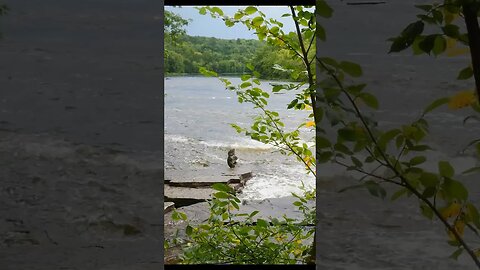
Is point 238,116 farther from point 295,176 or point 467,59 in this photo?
point 467,59

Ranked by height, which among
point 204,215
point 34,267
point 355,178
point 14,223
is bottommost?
point 204,215

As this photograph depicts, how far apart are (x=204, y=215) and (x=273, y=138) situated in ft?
3.88

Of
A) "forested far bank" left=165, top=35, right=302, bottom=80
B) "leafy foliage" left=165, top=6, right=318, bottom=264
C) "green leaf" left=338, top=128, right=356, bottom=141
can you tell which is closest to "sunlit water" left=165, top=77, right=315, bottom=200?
"forested far bank" left=165, top=35, right=302, bottom=80

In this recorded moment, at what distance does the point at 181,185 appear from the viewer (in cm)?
355

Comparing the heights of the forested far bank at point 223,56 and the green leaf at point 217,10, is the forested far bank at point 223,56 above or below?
below

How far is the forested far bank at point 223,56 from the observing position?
201 centimetres

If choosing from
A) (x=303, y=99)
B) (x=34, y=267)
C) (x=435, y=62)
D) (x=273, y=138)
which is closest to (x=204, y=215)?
(x=273, y=138)

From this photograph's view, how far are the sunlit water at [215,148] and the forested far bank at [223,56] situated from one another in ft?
1.21

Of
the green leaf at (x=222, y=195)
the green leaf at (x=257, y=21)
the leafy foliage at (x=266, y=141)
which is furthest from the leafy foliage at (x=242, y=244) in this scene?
the green leaf at (x=257, y=21)

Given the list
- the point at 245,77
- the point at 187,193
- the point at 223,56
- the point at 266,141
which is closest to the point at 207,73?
the point at 245,77

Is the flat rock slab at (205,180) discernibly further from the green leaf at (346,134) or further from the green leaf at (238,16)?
the green leaf at (346,134)

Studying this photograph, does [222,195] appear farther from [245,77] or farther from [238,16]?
[238,16]

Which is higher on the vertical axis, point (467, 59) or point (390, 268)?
point (467, 59)

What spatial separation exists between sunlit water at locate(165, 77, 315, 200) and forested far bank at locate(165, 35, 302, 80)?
368 mm
